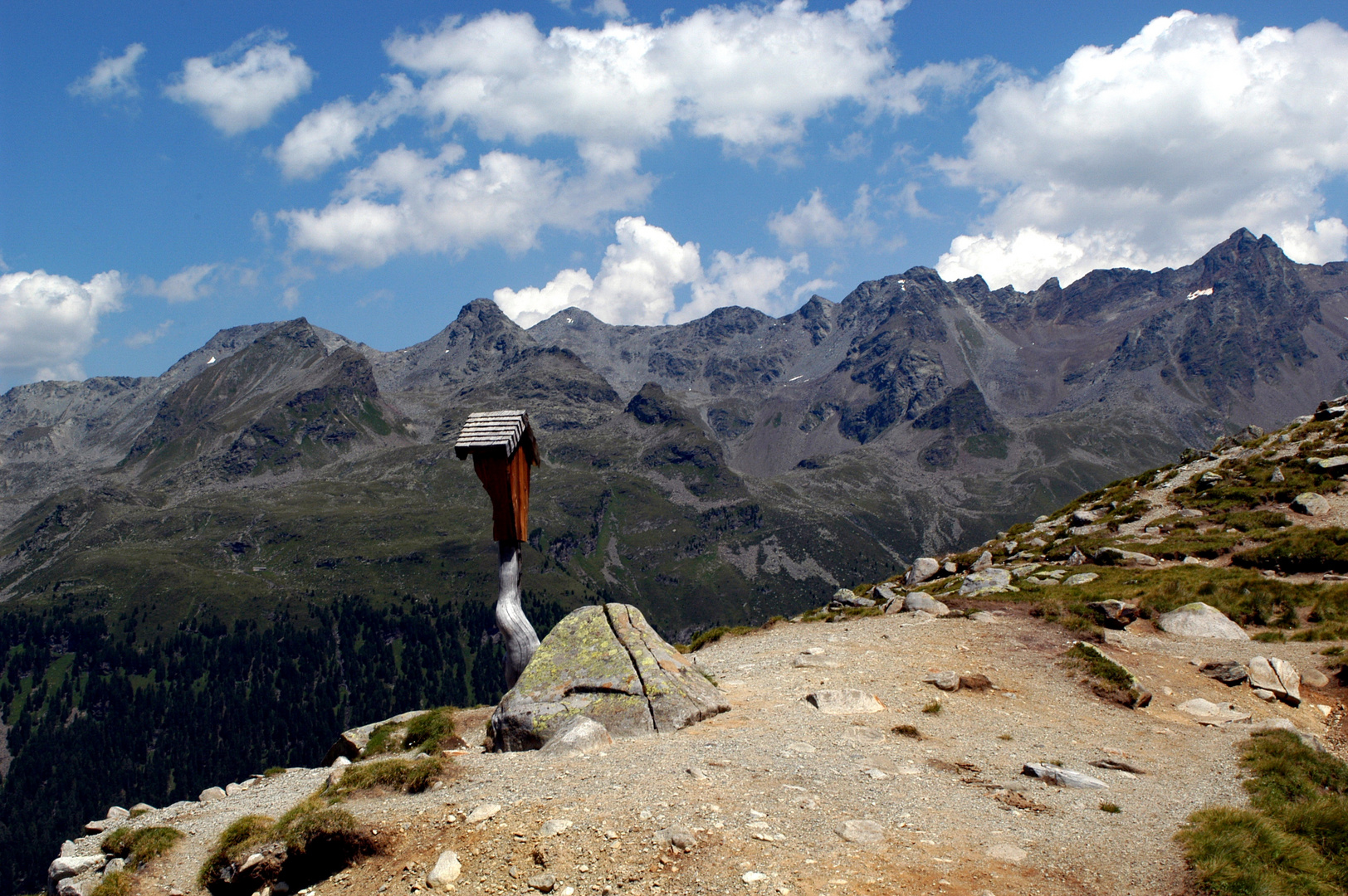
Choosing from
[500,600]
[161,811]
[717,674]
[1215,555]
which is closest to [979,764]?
[717,674]

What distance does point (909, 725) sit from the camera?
53.6ft

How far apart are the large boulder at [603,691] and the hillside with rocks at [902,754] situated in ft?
0.33

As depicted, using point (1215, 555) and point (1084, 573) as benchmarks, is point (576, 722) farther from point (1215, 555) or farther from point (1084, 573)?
point (1215, 555)

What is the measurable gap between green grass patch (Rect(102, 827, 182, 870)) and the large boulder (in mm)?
6264

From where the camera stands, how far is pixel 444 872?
10219 millimetres

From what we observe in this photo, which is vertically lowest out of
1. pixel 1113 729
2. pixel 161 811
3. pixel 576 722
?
pixel 161 811

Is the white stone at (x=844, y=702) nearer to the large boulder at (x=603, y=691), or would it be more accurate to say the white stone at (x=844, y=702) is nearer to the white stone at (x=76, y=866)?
the large boulder at (x=603, y=691)

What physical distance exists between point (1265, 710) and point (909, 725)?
1060 centimetres

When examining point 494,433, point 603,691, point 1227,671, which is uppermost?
point 494,433

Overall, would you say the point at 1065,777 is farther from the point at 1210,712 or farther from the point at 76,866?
the point at 76,866

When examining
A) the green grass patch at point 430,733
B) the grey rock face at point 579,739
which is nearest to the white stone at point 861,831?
the grey rock face at point 579,739

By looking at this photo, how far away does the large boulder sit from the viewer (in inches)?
647

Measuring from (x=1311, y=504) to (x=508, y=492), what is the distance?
38.0 m

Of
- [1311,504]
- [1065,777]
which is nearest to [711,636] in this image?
[1065,777]
